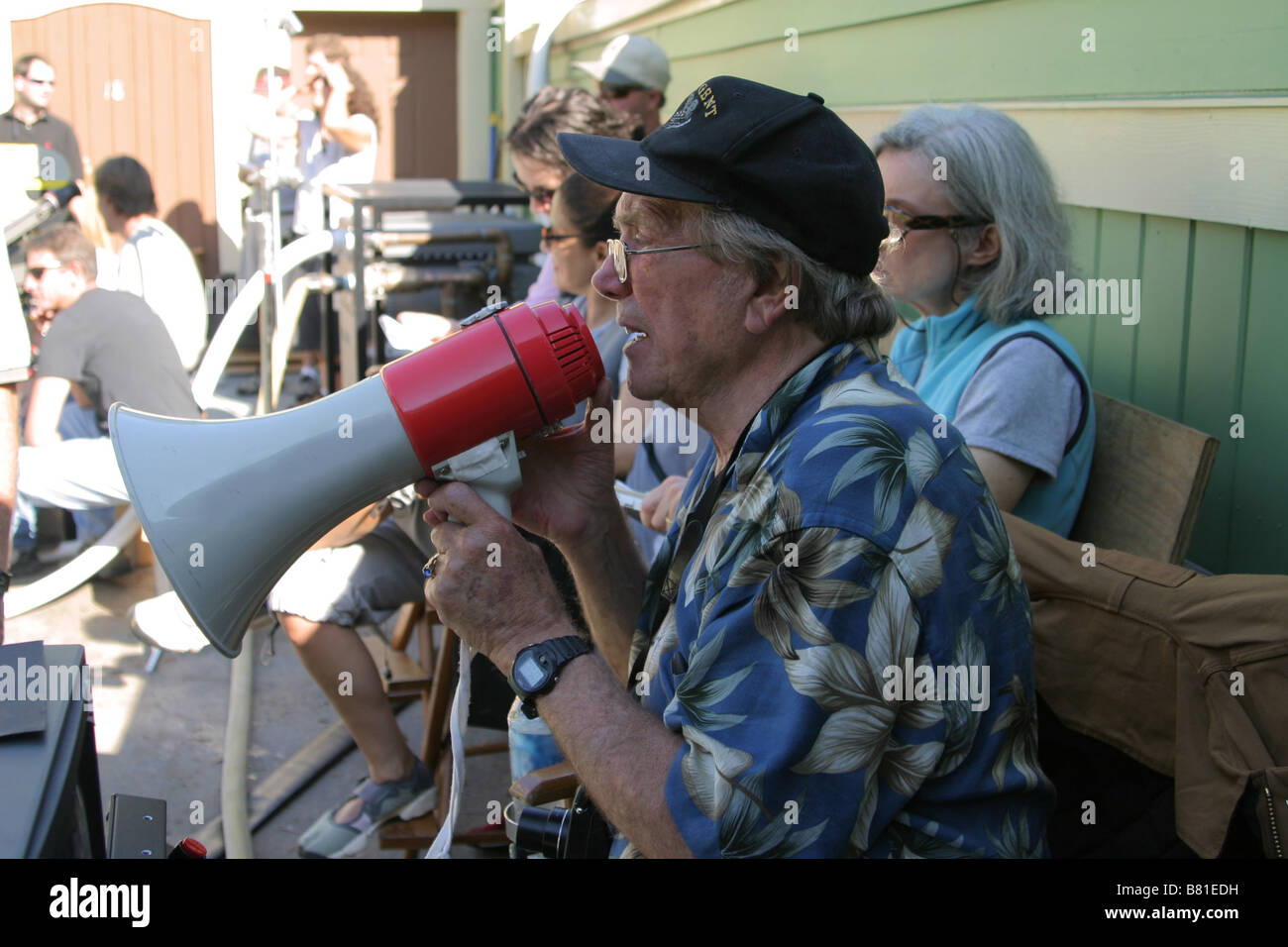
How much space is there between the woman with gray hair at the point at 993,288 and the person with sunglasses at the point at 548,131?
1.38 metres

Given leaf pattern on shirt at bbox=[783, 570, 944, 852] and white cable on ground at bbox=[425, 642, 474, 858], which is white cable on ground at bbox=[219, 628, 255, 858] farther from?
leaf pattern on shirt at bbox=[783, 570, 944, 852]

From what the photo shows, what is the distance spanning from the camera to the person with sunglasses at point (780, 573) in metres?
1.29

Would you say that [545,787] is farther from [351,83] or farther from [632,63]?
[351,83]

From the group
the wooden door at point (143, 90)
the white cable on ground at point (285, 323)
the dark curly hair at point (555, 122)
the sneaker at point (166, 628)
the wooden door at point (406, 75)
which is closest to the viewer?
the dark curly hair at point (555, 122)

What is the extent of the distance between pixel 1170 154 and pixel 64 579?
14.1 ft

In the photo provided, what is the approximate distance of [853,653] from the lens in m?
1.29

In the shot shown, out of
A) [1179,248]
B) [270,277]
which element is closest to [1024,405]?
[1179,248]

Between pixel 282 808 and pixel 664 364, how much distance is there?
2.76 metres

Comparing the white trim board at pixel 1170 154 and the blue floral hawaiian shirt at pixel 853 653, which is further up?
the white trim board at pixel 1170 154

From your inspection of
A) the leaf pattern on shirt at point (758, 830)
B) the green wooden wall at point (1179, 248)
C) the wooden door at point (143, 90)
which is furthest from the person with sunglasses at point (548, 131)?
the wooden door at point (143, 90)

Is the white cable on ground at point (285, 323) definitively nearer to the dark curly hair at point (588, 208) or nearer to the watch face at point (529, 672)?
the dark curly hair at point (588, 208)
